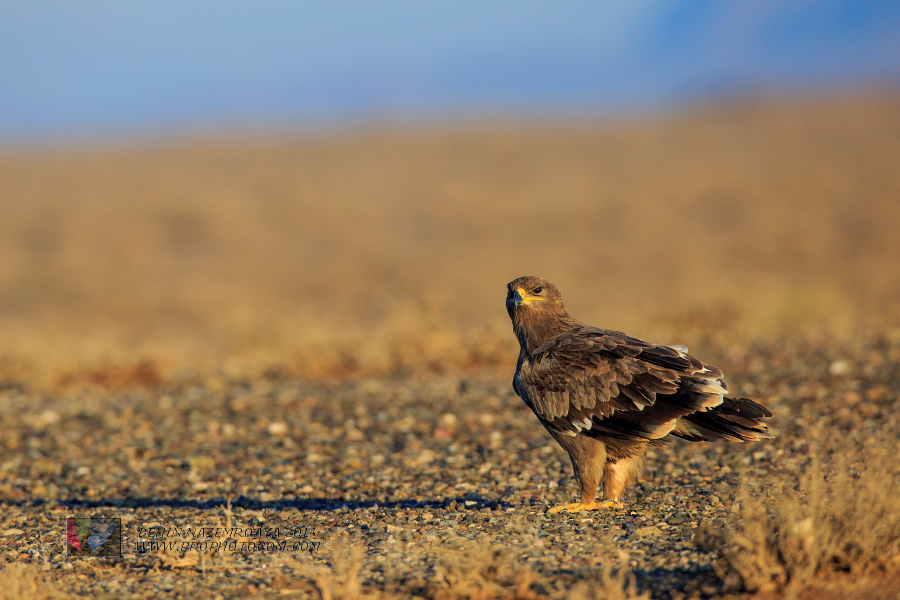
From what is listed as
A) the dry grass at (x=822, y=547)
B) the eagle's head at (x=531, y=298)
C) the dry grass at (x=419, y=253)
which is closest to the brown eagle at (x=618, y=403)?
the eagle's head at (x=531, y=298)

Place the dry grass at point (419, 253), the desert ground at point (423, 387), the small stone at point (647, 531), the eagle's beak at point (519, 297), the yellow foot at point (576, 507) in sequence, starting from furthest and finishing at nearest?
the dry grass at point (419, 253) → the eagle's beak at point (519, 297) → the yellow foot at point (576, 507) → the small stone at point (647, 531) → the desert ground at point (423, 387)

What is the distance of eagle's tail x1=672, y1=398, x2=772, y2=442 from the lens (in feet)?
18.1

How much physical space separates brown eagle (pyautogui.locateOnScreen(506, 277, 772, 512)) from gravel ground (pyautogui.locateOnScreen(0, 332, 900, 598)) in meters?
0.38

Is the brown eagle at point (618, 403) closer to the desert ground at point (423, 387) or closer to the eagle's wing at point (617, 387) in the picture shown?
the eagle's wing at point (617, 387)

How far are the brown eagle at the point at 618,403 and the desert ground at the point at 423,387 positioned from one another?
383 millimetres

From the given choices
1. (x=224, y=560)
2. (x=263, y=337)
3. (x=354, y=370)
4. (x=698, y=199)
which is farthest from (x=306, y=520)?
(x=698, y=199)

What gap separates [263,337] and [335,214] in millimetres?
17724

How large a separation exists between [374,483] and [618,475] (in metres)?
2.21

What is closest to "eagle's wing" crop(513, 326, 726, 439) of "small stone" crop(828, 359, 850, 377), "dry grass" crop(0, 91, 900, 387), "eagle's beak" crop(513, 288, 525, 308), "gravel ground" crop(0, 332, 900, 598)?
"eagle's beak" crop(513, 288, 525, 308)

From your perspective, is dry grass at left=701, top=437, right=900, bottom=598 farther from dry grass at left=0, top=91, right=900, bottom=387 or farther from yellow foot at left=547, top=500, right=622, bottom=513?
dry grass at left=0, top=91, right=900, bottom=387

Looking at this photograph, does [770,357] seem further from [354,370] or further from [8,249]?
[8,249]

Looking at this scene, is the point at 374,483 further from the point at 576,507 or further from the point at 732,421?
the point at 732,421

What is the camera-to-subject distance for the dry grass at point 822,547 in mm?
4383

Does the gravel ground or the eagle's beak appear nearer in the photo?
the gravel ground
